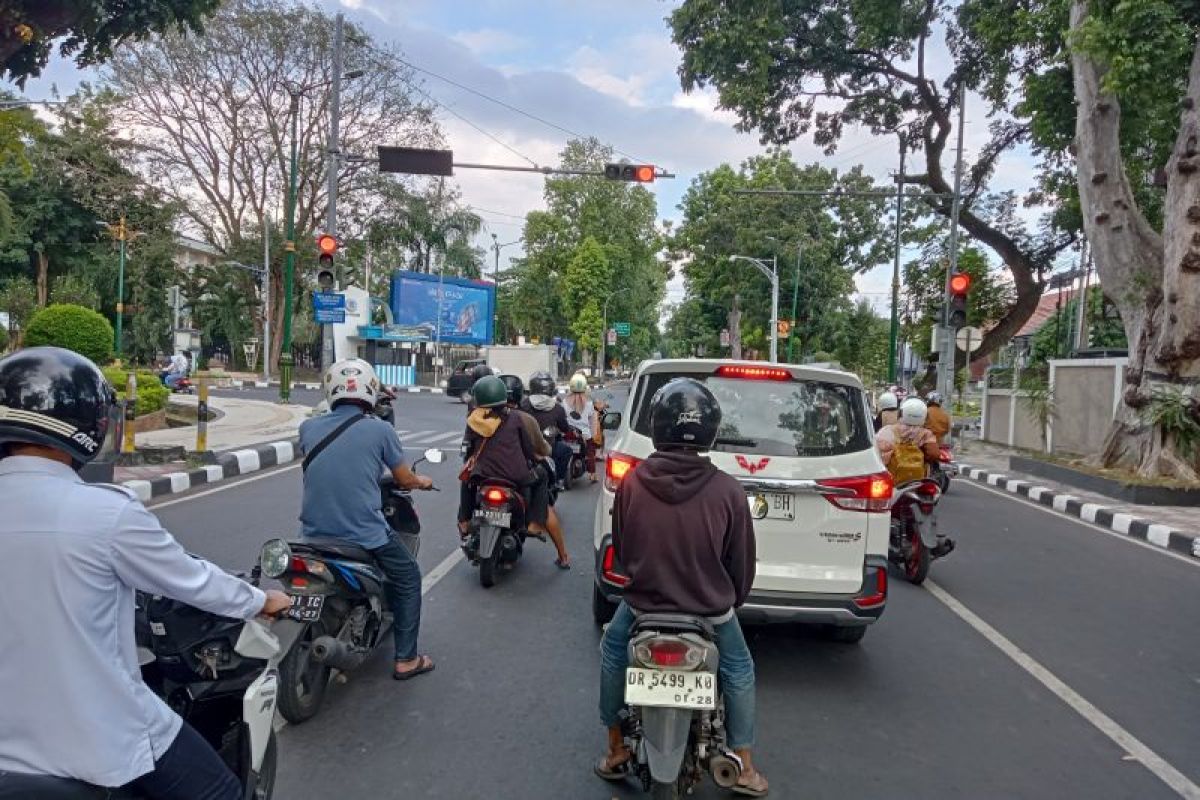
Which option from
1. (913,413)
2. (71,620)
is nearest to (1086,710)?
(913,413)

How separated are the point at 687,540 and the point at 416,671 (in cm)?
217

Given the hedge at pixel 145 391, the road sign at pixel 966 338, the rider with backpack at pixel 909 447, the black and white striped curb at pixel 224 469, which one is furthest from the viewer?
the road sign at pixel 966 338

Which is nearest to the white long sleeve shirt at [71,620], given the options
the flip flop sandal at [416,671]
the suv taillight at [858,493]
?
the flip flop sandal at [416,671]

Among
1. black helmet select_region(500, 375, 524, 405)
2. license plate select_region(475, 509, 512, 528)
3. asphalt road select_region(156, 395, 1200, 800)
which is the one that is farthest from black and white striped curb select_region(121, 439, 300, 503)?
license plate select_region(475, 509, 512, 528)

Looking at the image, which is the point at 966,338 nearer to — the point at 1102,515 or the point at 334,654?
the point at 1102,515

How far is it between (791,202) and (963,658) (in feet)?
138

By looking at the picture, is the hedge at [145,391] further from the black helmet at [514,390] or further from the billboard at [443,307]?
the billboard at [443,307]

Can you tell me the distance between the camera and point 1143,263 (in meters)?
13.2

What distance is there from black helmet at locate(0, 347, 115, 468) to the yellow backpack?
6194mm

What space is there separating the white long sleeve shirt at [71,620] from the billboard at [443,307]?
4011 centimetres

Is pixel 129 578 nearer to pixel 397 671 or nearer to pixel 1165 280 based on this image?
pixel 397 671

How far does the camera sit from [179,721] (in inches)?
76.7

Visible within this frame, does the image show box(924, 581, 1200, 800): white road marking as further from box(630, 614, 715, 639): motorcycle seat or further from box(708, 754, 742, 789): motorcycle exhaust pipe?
box(630, 614, 715, 639): motorcycle seat

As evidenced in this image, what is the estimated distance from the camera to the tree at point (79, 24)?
8469 mm
